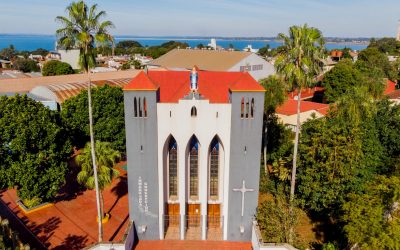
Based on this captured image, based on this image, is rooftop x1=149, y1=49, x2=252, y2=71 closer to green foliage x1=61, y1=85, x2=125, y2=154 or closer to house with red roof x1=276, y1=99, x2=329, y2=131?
house with red roof x1=276, y1=99, x2=329, y2=131

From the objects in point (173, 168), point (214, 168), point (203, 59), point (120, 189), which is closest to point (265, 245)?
point (214, 168)

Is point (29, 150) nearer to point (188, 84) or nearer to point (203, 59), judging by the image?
point (188, 84)

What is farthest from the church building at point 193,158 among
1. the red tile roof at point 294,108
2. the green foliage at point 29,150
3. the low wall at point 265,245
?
the red tile roof at point 294,108

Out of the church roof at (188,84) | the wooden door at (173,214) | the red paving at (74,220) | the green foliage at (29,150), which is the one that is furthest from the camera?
the green foliage at (29,150)

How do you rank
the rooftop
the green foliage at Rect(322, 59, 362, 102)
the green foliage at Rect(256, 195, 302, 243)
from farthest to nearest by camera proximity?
the rooftop → the green foliage at Rect(322, 59, 362, 102) → the green foliage at Rect(256, 195, 302, 243)

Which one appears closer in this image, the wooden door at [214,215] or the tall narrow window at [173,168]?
the tall narrow window at [173,168]

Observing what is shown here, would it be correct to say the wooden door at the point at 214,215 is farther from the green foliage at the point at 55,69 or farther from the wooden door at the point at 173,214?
the green foliage at the point at 55,69

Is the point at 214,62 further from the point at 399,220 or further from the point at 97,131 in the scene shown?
the point at 399,220

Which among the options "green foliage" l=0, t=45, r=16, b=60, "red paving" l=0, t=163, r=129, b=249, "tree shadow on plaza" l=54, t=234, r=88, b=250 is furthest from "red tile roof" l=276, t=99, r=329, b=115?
"green foliage" l=0, t=45, r=16, b=60
